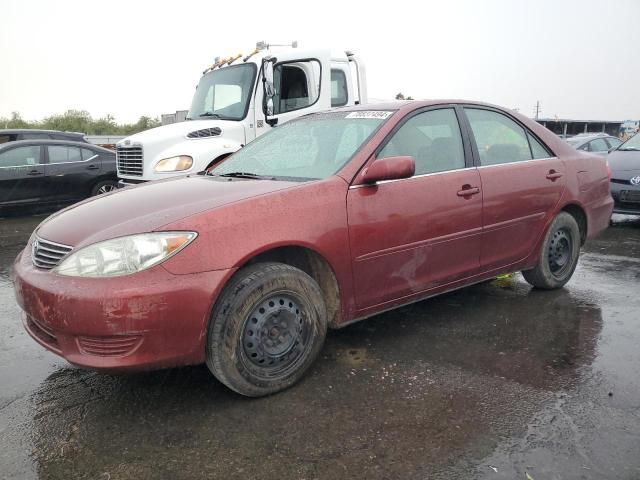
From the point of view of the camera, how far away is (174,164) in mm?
6883

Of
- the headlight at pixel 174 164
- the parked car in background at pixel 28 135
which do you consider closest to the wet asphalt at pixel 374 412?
the headlight at pixel 174 164

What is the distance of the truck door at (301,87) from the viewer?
7.46m

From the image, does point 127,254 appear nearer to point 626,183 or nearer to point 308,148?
point 308,148

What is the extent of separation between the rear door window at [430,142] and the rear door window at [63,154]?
7.92 metres

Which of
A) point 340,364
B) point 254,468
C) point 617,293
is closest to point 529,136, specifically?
point 617,293

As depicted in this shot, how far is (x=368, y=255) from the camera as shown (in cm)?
297

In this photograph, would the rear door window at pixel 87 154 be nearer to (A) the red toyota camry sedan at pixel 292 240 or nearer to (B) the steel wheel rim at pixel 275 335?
(A) the red toyota camry sedan at pixel 292 240

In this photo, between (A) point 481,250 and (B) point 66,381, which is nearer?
(B) point 66,381

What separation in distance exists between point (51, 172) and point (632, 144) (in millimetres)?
9949

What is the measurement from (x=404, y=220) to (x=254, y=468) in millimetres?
1622

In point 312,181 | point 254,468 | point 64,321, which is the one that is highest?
point 312,181

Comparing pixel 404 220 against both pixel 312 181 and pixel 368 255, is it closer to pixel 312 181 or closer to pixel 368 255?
pixel 368 255

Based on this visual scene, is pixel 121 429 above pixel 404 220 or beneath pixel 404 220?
beneath

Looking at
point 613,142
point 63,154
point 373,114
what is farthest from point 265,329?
point 613,142
